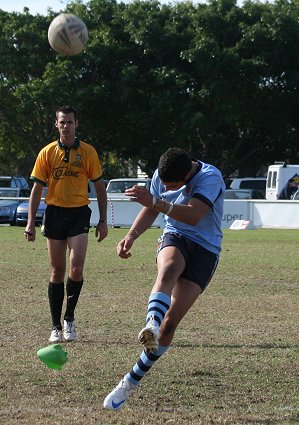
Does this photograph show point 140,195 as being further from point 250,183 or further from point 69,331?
point 250,183

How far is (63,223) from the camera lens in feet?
31.6

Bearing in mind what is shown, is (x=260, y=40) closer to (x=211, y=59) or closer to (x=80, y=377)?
(x=211, y=59)

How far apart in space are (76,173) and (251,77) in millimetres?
40282

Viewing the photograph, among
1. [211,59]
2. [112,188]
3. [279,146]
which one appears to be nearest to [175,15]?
[211,59]

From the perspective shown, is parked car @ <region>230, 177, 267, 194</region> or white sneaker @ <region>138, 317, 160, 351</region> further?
parked car @ <region>230, 177, 267, 194</region>

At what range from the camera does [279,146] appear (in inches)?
2153

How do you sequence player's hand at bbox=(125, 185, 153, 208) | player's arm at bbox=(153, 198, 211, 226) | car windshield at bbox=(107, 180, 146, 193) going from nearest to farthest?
player's hand at bbox=(125, 185, 153, 208) → player's arm at bbox=(153, 198, 211, 226) → car windshield at bbox=(107, 180, 146, 193)

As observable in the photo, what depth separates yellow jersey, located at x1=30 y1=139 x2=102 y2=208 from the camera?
9617 millimetres

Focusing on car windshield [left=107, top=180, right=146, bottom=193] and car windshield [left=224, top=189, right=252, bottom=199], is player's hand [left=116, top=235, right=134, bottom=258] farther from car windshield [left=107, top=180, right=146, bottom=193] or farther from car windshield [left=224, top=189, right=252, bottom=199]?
car windshield [left=107, top=180, right=146, bottom=193]

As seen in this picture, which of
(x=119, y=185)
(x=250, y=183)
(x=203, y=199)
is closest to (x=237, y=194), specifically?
(x=119, y=185)

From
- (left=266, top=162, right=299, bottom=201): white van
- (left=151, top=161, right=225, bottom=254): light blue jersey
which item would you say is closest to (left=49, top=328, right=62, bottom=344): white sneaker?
(left=151, top=161, right=225, bottom=254): light blue jersey

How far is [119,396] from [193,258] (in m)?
1.19

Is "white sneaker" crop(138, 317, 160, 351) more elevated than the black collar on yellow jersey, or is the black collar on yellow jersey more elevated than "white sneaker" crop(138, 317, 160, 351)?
the black collar on yellow jersey

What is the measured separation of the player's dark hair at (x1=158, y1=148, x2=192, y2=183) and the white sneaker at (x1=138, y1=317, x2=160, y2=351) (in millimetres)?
1044
